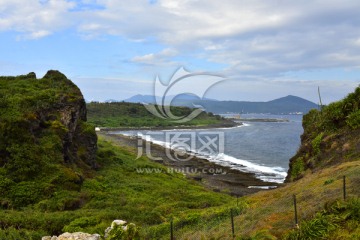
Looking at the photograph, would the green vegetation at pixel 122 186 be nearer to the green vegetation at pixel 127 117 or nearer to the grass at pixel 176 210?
the grass at pixel 176 210

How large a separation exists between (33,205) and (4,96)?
12.6 metres

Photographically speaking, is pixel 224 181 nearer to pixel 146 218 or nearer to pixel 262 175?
pixel 262 175

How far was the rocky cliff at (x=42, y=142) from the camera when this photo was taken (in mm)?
24031

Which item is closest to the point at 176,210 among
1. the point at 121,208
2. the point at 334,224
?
the point at 121,208

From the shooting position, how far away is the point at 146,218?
20.9m

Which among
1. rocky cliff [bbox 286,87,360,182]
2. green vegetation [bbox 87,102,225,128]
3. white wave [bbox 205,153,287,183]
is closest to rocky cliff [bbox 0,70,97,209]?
rocky cliff [bbox 286,87,360,182]

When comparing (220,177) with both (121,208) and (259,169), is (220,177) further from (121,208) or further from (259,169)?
(121,208)

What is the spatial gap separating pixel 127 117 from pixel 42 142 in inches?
5641

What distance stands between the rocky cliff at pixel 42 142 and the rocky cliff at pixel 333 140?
57.2 ft

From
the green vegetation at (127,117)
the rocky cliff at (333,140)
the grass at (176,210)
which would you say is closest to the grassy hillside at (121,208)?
the grass at (176,210)

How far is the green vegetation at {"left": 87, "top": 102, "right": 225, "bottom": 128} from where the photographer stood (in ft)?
501

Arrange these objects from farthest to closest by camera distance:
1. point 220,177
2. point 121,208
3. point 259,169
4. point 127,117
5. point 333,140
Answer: point 127,117
point 259,169
point 220,177
point 333,140
point 121,208

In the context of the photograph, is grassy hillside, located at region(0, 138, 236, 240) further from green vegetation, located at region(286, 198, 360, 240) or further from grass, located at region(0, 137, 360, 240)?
green vegetation, located at region(286, 198, 360, 240)

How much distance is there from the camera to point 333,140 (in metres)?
26.5
